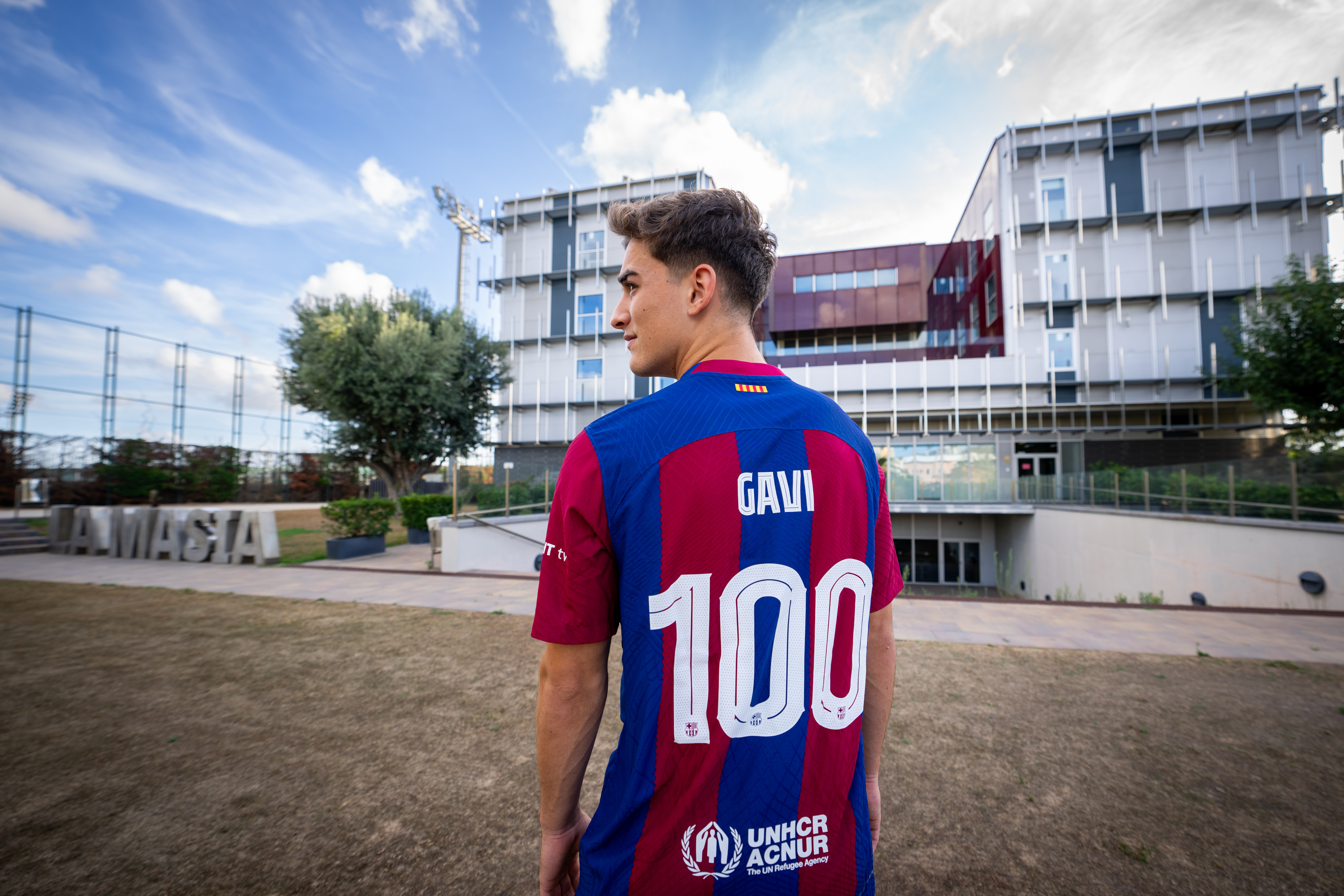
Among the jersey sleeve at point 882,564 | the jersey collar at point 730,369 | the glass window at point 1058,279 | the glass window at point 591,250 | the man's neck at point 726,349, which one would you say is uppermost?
the glass window at point 591,250

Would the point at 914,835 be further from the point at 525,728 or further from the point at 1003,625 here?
the point at 1003,625

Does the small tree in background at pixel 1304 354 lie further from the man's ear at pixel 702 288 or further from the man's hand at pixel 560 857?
the man's hand at pixel 560 857

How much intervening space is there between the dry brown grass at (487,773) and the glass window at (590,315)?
22458 millimetres

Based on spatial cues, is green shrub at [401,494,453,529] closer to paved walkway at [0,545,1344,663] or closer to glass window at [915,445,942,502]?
paved walkway at [0,545,1344,663]

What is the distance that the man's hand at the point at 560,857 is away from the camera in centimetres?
107

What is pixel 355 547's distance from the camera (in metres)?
13.3

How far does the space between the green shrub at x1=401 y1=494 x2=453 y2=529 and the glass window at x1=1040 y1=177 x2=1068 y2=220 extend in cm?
2580

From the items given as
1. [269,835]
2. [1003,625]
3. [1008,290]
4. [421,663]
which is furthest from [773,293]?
[269,835]

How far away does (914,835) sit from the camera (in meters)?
2.52

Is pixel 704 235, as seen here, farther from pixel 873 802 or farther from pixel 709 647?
pixel 873 802

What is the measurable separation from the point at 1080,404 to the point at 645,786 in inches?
1036

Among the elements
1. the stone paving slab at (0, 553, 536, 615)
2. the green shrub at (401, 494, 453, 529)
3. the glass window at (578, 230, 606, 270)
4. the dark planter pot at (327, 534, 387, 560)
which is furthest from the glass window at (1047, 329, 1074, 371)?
the dark planter pot at (327, 534, 387, 560)

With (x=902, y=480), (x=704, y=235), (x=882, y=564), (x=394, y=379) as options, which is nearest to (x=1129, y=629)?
(x=882, y=564)

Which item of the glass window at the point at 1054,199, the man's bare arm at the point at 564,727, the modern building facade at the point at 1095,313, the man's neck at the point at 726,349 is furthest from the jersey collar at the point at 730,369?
the glass window at the point at 1054,199
